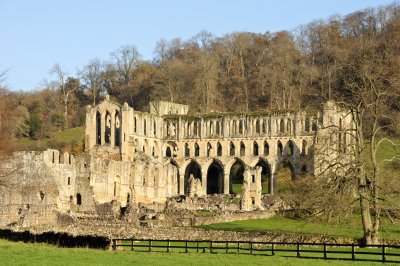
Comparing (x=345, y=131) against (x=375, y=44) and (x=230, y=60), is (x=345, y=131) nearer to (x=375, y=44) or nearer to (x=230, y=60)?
(x=375, y=44)

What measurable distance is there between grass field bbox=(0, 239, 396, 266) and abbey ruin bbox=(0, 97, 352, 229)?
33084mm

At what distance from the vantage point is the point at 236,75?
414ft

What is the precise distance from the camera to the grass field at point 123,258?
113 feet

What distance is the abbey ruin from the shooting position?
75688 mm

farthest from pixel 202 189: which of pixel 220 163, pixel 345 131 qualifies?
pixel 345 131

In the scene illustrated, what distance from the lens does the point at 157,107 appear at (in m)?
102

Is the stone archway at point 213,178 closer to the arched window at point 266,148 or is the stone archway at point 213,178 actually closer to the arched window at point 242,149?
the arched window at point 242,149

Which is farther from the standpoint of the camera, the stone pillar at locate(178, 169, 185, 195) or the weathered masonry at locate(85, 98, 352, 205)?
the stone pillar at locate(178, 169, 185, 195)

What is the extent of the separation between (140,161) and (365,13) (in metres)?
55.0

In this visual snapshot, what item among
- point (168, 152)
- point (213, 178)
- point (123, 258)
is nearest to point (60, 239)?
point (123, 258)

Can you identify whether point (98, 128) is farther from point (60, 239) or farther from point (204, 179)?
point (60, 239)

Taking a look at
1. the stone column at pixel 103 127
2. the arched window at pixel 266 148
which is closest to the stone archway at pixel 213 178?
the arched window at pixel 266 148

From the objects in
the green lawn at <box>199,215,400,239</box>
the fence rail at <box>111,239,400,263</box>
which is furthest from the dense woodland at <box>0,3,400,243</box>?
the fence rail at <box>111,239,400,263</box>

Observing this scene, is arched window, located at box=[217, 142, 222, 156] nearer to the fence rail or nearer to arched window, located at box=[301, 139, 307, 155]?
arched window, located at box=[301, 139, 307, 155]
